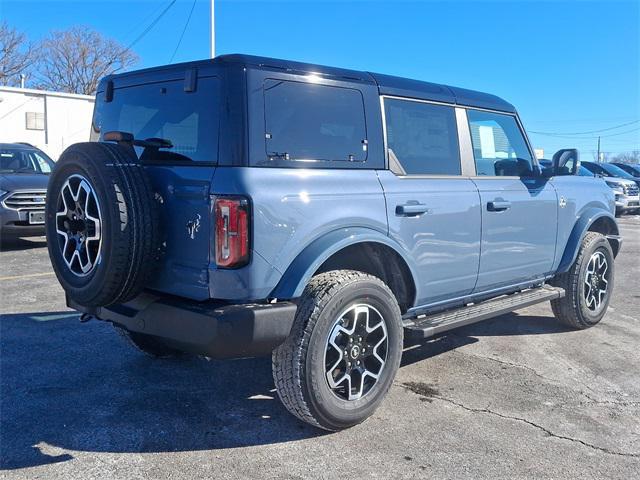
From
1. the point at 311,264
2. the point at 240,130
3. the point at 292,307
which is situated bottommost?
the point at 292,307

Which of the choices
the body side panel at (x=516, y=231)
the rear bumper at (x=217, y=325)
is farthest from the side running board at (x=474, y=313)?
the rear bumper at (x=217, y=325)

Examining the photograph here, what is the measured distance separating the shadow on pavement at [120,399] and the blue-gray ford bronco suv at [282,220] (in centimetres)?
34

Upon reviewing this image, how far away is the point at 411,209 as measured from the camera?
3787 millimetres

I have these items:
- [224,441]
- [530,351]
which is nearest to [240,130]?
[224,441]

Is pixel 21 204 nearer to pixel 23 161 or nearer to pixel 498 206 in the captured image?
pixel 23 161

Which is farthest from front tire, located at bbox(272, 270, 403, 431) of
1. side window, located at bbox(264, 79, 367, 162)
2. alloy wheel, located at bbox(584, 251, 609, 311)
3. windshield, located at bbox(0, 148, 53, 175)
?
windshield, located at bbox(0, 148, 53, 175)

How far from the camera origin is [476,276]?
14.5 feet

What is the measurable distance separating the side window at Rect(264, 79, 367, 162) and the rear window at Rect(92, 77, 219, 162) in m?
0.30

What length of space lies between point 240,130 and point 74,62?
48.7 meters

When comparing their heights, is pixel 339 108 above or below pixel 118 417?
above

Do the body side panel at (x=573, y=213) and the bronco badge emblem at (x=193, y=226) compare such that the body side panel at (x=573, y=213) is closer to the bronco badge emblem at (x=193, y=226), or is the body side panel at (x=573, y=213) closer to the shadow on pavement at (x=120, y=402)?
the shadow on pavement at (x=120, y=402)

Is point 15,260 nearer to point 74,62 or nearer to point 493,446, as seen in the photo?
point 493,446

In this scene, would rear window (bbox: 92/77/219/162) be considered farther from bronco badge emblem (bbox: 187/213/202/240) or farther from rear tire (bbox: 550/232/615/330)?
rear tire (bbox: 550/232/615/330)

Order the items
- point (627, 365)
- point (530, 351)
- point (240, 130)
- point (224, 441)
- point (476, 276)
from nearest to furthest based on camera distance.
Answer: point (240, 130)
point (224, 441)
point (476, 276)
point (627, 365)
point (530, 351)
